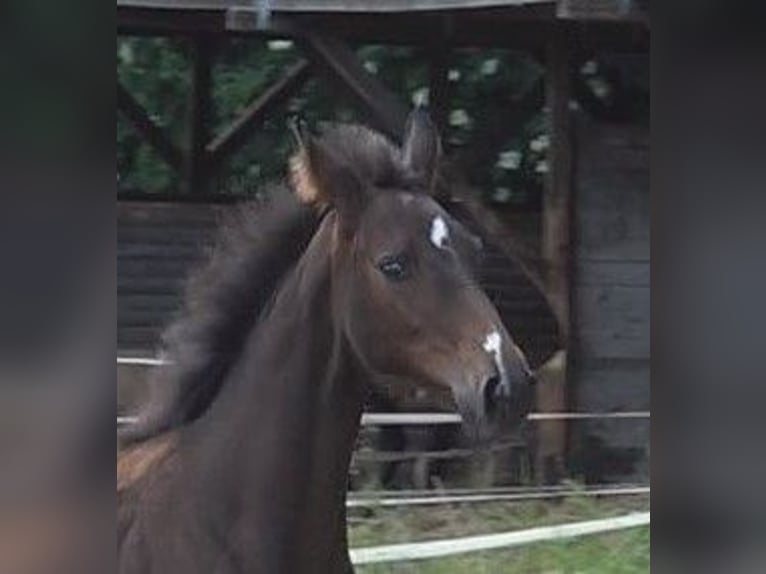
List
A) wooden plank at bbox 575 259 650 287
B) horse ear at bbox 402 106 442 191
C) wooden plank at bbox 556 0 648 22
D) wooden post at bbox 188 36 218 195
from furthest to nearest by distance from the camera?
wooden plank at bbox 575 259 650 287 → wooden plank at bbox 556 0 648 22 → wooden post at bbox 188 36 218 195 → horse ear at bbox 402 106 442 191

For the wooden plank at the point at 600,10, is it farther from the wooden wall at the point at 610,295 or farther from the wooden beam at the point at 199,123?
the wooden beam at the point at 199,123

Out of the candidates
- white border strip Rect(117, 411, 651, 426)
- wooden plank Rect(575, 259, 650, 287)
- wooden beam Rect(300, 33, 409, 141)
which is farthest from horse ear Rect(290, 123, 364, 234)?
wooden plank Rect(575, 259, 650, 287)

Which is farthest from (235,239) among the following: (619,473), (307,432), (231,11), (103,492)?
(103,492)

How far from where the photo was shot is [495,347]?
1234mm

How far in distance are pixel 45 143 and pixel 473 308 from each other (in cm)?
69

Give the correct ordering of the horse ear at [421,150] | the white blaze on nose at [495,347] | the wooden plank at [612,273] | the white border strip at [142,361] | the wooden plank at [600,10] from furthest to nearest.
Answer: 1. the wooden plank at [612,273]
2. the wooden plank at [600,10]
3. the white border strip at [142,361]
4. the horse ear at [421,150]
5. the white blaze on nose at [495,347]

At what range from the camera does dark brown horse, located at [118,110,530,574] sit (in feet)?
4.19

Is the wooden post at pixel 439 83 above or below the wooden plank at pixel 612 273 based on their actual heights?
above

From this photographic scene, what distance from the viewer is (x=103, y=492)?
64 cm

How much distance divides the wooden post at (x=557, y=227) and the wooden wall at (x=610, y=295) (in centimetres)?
3

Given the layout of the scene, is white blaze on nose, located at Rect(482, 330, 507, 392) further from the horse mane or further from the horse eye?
the horse mane

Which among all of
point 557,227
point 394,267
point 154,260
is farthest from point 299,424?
point 557,227

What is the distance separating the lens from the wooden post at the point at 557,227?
1.77 m

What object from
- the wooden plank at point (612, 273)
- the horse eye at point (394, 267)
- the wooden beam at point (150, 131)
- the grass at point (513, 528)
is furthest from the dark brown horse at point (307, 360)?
the wooden plank at point (612, 273)
